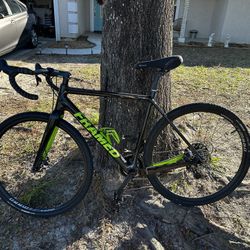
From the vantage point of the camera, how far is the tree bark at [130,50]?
7.03 feet

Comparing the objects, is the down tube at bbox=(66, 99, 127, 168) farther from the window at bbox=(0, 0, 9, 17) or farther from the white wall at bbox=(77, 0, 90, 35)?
the white wall at bbox=(77, 0, 90, 35)

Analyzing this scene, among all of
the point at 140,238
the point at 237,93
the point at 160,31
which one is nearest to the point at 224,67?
the point at 237,93

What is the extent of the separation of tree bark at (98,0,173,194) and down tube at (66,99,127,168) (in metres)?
0.19

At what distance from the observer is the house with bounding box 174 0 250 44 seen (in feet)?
32.7

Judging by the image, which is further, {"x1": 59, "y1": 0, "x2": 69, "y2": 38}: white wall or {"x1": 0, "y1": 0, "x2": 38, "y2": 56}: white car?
{"x1": 59, "y1": 0, "x2": 69, "y2": 38}: white wall

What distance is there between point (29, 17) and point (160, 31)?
726 cm

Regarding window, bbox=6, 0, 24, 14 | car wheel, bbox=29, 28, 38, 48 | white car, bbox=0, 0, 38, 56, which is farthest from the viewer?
car wheel, bbox=29, 28, 38, 48

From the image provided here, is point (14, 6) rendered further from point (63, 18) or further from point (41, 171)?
point (41, 171)

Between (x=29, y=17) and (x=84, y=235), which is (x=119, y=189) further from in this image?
(x=29, y=17)

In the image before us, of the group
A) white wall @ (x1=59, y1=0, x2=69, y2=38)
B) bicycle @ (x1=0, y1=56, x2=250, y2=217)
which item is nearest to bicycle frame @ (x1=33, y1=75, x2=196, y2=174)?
bicycle @ (x1=0, y1=56, x2=250, y2=217)

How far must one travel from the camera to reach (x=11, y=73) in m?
1.93

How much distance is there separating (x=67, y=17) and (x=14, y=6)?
2.52 m

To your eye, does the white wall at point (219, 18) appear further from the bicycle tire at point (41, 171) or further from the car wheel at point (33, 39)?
the bicycle tire at point (41, 171)

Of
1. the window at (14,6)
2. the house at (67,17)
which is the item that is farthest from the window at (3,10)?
the house at (67,17)
